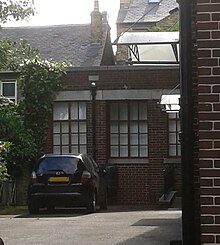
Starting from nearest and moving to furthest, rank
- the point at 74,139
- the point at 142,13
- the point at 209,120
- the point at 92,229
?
the point at 209,120 → the point at 92,229 → the point at 74,139 → the point at 142,13

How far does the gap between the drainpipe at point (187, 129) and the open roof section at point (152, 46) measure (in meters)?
7.38

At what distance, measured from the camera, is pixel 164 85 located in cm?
2622

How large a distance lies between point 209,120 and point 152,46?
33.1 feet

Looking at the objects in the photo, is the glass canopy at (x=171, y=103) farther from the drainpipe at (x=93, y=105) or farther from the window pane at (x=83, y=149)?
the window pane at (x=83, y=149)

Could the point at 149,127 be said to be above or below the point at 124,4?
below

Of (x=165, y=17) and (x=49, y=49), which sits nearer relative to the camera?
(x=49, y=49)

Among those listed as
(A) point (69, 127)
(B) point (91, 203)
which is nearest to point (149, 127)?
(A) point (69, 127)

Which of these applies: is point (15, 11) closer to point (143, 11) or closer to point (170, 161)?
point (170, 161)

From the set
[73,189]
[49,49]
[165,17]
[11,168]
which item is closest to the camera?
[73,189]

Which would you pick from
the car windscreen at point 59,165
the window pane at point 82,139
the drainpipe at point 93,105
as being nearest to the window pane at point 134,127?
the drainpipe at point 93,105

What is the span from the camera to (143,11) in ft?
183

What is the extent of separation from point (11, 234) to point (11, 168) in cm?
1210

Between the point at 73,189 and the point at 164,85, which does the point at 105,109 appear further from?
the point at 73,189

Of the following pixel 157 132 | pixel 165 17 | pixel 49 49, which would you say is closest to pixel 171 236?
pixel 157 132
